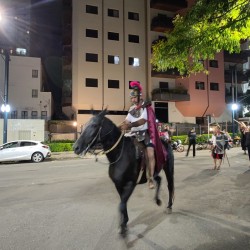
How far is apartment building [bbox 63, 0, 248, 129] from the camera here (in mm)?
38375

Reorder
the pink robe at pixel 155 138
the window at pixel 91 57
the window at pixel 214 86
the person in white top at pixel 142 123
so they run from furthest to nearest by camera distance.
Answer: the window at pixel 214 86 → the window at pixel 91 57 → the pink robe at pixel 155 138 → the person in white top at pixel 142 123

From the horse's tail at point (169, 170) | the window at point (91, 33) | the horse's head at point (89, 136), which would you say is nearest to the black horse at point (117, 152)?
the horse's head at point (89, 136)

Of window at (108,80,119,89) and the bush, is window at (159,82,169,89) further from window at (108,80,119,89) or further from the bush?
the bush

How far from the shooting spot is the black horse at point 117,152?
5.35m

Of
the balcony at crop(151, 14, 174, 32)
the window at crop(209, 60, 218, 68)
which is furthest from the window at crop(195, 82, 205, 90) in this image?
the balcony at crop(151, 14, 174, 32)

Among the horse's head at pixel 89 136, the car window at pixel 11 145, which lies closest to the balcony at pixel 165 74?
the car window at pixel 11 145

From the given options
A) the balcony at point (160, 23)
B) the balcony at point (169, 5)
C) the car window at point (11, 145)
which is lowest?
the car window at point (11, 145)

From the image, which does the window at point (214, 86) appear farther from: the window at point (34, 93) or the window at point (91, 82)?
the window at point (34, 93)

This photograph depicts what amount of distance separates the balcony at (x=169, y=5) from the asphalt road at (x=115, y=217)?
119 feet

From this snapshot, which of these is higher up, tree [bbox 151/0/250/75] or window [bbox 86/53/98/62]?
window [bbox 86/53/98/62]

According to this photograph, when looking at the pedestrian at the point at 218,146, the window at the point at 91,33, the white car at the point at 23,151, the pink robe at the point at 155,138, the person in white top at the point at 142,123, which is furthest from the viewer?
the window at the point at 91,33

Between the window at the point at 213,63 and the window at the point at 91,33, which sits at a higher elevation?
the window at the point at 91,33

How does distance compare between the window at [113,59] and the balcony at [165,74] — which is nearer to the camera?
the window at [113,59]

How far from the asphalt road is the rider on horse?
107cm
